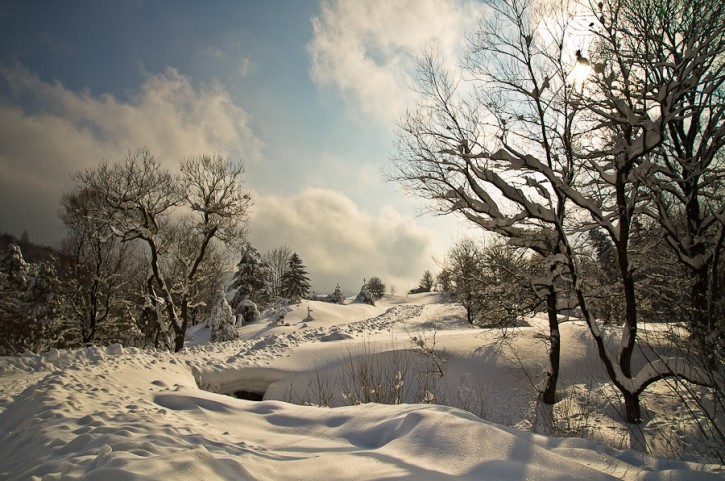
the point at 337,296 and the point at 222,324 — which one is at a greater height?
the point at 337,296

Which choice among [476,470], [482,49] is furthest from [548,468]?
[482,49]

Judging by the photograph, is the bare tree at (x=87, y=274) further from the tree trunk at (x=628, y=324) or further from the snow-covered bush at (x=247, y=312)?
the tree trunk at (x=628, y=324)

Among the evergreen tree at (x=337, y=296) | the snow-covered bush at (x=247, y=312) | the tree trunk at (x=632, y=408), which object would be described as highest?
the evergreen tree at (x=337, y=296)

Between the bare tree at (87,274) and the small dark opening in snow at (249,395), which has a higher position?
the bare tree at (87,274)

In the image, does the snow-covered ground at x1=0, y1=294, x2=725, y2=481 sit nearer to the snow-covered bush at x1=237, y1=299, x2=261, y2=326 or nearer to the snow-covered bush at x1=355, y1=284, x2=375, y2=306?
the snow-covered bush at x1=237, y1=299, x2=261, y2=326

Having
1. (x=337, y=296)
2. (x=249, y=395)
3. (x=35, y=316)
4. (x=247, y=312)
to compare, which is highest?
(x=337, y=296)

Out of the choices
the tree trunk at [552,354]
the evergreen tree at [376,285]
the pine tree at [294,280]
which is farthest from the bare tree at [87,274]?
the evergreen tree at [376,285]

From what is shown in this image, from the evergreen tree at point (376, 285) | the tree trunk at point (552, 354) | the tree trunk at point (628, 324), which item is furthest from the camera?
the evergreen tree at point (376, 285)

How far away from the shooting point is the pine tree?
45.7m

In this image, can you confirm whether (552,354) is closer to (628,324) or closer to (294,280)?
(628,324)

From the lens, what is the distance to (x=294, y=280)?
46156mm

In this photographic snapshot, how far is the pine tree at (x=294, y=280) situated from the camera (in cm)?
4569

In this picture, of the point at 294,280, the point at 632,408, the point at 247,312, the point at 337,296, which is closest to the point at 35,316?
the point at 247,312

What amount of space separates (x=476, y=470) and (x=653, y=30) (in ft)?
29.3
